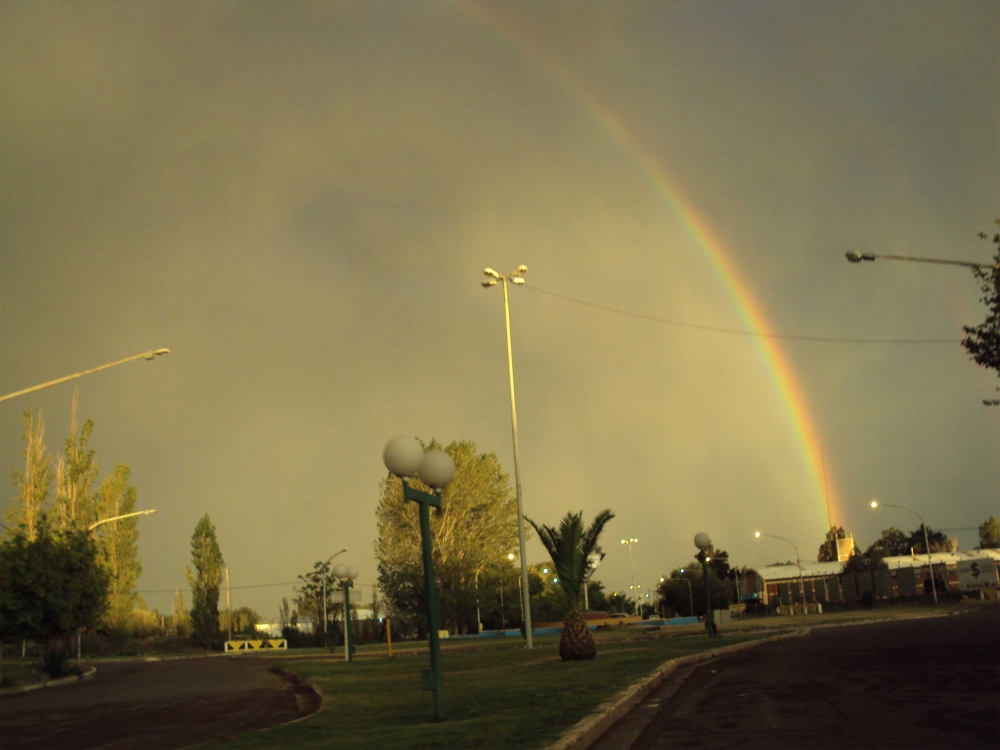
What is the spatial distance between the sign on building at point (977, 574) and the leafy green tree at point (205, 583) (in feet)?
185

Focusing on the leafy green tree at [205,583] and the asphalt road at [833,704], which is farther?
the leafy green tree at [205,583]

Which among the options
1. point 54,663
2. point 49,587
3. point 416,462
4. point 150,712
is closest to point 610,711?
point 416,462

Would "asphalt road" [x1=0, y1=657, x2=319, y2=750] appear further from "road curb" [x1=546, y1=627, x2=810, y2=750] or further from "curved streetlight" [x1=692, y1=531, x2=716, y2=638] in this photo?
"curved streetlight" [x1=692, y1=531, x2=716, y2=638]

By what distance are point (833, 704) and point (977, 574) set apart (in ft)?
224

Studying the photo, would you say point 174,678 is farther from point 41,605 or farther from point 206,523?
point 206,523

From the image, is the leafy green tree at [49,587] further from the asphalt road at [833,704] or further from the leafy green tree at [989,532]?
the leafy green tree at [989,532]

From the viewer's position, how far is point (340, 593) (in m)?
33.3

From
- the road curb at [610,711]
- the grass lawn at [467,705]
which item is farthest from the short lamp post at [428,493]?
the road curb at [610,711]

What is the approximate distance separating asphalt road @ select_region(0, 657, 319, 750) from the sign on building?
201 feet

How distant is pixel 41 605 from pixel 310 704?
825 inches

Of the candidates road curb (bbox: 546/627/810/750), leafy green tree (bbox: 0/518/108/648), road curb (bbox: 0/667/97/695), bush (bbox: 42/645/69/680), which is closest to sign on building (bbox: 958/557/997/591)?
road curb (bbox: 546/627/810/750)

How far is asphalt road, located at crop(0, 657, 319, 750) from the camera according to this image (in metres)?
12.1

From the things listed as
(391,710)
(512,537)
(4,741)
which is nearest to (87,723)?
(4,741)

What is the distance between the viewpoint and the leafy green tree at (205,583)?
226ft
